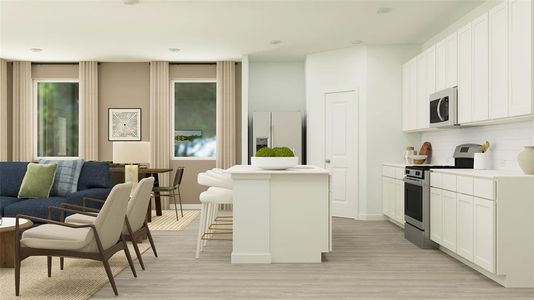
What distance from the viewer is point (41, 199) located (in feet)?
17.1

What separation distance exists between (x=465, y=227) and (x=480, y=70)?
5.26 ft

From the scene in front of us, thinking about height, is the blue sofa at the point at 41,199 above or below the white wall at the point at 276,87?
below

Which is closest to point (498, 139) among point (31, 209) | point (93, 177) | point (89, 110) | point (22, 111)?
point (93, 177)

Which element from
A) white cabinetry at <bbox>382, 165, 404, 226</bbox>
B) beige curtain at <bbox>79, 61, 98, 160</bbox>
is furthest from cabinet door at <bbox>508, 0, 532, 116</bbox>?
beige curtain at <bbox>79, 61, 98, 160</bbox>

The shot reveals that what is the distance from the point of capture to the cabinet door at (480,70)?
438 centimetres

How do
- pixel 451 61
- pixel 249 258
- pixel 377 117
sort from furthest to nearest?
pixel 377 117 < pixel 451 61 < pixel 249 258

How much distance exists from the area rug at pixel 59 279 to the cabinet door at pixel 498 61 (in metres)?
3.65

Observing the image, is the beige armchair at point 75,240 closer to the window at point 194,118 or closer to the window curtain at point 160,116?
the window curtain at point 160,116

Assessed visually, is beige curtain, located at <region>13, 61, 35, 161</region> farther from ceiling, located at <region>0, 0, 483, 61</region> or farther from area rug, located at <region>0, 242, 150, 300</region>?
area rug, located at <region>0, 242, 150, 300</region>

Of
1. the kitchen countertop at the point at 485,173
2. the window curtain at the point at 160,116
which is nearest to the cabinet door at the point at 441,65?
the kitchen countertop at the point at 485,173

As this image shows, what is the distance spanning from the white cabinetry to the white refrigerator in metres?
1.63

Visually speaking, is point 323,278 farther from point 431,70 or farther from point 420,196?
point 431,70

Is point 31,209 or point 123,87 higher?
point 123,87

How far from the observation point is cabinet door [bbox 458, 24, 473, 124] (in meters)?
4.75
